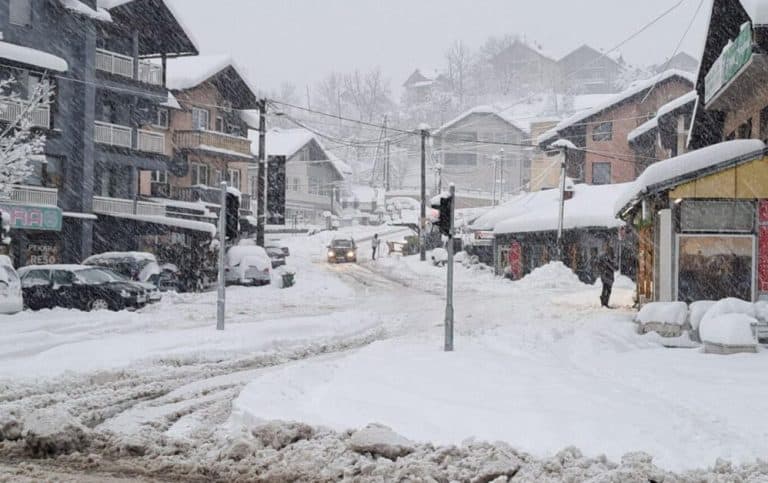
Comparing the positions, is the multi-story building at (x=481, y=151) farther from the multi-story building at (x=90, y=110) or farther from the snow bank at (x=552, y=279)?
the multi-story building at (x=90, y=110)

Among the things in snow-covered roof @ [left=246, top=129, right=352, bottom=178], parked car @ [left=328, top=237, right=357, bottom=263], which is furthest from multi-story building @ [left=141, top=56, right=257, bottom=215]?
snow-covered roof @ [left=246, top=129, right=352, bottom=178]

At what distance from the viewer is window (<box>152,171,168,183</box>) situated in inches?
1743

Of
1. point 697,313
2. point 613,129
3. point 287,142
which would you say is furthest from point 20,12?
point 287,142

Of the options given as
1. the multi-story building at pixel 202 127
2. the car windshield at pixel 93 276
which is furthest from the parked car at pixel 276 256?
the car windshield at pixel 93 276

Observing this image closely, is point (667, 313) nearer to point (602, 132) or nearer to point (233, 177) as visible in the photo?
point (602, 132)

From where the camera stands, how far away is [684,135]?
34906mm

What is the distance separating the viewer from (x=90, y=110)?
35719 millimetres

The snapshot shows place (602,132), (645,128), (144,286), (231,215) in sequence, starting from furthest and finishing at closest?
(602,132), (645,128), (144,286), (231,215)

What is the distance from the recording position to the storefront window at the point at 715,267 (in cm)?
1900

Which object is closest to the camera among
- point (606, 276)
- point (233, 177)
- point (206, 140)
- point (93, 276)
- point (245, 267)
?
point (93, 276)

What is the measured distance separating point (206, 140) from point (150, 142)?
235 inches

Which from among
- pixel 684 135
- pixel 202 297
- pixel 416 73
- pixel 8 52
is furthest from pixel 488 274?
pixel 416 73

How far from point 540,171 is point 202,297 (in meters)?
40.4

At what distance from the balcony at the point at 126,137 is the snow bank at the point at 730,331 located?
94.2ft
